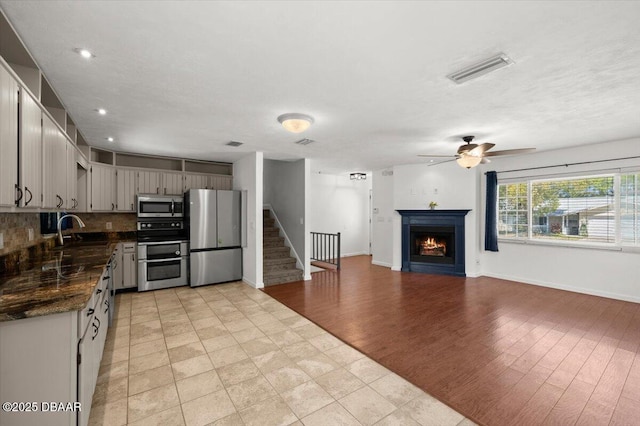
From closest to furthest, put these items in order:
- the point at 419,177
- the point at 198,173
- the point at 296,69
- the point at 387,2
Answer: the point at 387,2, the point at 296,69, the point at 198,173, the point at 419,177

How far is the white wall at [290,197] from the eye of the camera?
605 centimetres

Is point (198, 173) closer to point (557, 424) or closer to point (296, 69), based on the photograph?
point (296, 69)

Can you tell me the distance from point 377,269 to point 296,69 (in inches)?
221

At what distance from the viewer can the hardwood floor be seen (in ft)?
6.99

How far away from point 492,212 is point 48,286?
6.82 meters

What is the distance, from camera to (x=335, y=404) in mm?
2096

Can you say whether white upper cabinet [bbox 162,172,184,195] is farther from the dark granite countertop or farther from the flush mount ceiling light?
the flush mount ceiling light

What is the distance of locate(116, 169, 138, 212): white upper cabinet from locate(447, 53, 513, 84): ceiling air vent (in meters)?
5.67

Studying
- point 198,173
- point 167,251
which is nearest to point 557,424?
point 167,251

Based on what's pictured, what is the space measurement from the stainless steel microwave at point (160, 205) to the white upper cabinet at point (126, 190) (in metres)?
0.41

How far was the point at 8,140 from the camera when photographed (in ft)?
5.65

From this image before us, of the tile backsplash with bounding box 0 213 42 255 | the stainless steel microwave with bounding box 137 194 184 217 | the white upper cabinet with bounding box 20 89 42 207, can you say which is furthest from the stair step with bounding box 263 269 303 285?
the white upper cabinet with bounding box 20 89 42 207

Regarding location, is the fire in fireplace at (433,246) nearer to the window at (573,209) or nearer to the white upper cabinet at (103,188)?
the window at (573,209)

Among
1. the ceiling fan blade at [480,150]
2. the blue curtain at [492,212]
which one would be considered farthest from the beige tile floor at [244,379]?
the blue curtain at [492,212]
